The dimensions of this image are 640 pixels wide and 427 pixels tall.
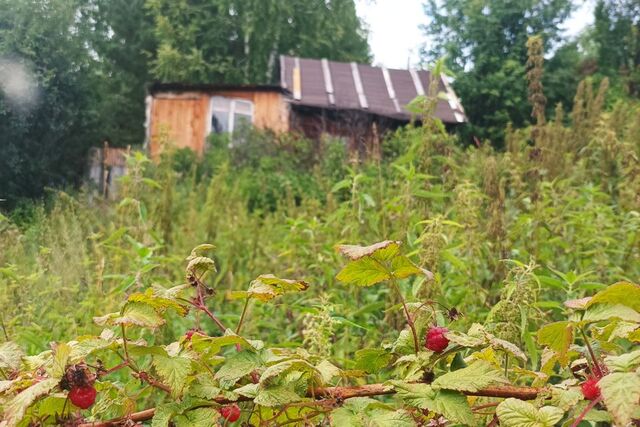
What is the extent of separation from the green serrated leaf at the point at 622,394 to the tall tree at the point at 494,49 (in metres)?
17.6

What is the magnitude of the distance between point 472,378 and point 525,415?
8 cm

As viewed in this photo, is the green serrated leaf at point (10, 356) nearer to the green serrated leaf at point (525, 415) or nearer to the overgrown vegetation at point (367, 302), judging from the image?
the overgrown vegetation at point (367, 302)

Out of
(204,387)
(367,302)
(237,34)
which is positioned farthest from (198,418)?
(237,34)

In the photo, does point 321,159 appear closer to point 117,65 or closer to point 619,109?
point 619,109

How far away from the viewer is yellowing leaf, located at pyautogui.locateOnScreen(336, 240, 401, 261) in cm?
90

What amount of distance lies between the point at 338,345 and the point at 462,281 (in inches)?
19.4

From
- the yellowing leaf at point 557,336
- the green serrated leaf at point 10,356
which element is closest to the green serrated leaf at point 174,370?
the green serrated leaf at point 10,356

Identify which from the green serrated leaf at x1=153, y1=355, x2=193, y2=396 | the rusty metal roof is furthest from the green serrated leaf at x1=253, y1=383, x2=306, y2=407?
the rusty metal roof

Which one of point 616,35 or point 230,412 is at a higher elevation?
point 616,35

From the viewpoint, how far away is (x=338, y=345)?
8.09ft

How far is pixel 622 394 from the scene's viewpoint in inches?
27.9

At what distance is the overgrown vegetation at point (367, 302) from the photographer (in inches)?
35.8

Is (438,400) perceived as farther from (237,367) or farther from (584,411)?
(237,367)

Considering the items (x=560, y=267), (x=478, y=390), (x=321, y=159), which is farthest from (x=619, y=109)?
(x=478, y=390)
